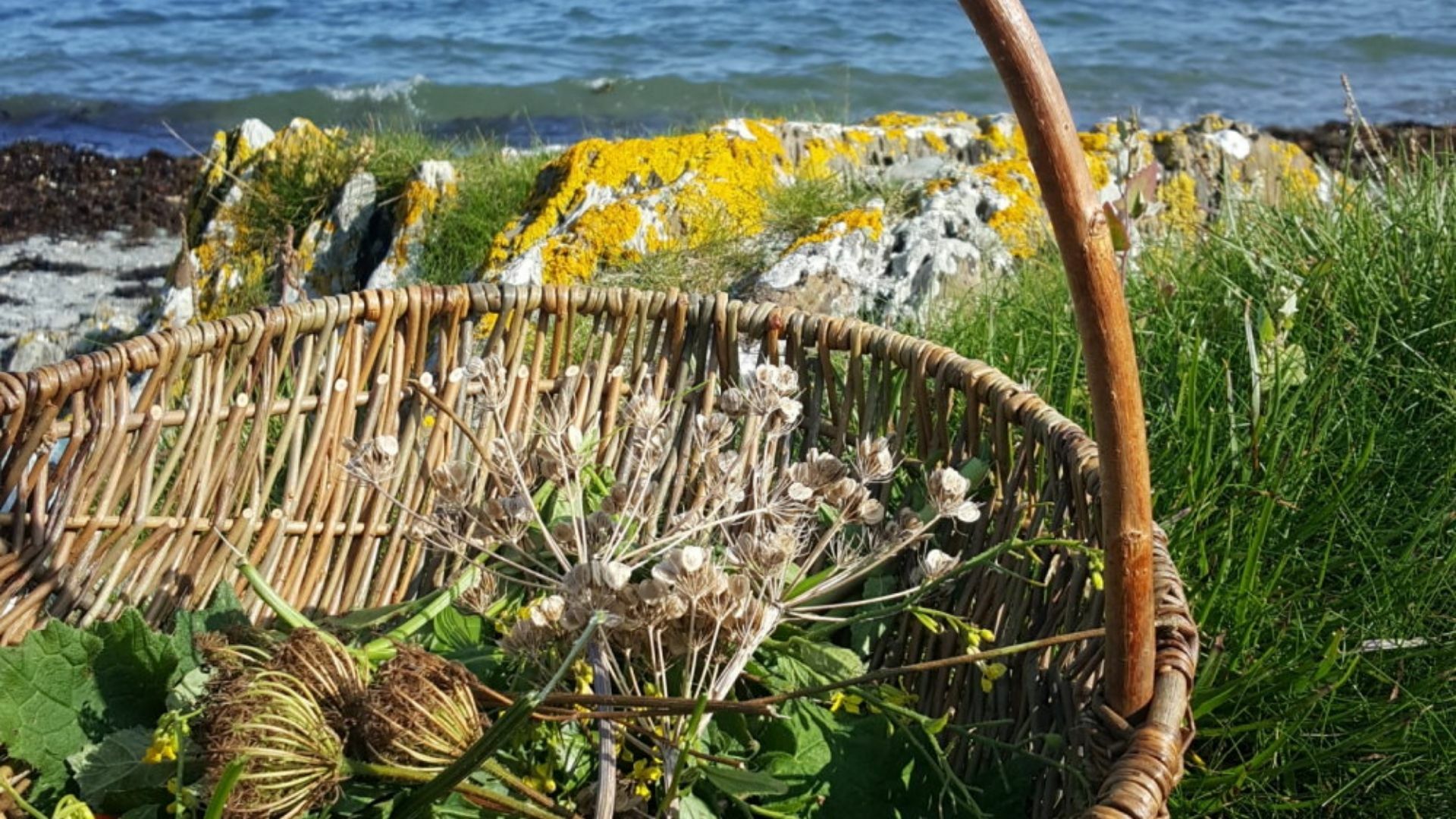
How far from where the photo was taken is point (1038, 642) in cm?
108

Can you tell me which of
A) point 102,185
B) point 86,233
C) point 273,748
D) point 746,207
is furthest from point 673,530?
point 102,185

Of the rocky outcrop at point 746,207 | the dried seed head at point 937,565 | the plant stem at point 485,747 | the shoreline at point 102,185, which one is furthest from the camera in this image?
the shoreline at point 102,185

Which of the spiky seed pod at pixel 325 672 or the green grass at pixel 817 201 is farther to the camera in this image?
the green grass at pixel 817 201

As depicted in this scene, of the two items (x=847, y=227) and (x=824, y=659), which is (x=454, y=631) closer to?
(x=824, y=659)

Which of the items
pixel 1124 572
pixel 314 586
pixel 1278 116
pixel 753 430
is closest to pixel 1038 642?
pixel 1124 572

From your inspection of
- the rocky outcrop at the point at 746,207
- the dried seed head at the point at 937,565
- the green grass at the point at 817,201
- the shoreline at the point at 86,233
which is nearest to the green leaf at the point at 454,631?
the dried seed head at the point at 937,565

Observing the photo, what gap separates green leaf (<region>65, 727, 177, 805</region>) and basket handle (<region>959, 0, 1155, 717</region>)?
865 mm

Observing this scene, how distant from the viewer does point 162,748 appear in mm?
1182

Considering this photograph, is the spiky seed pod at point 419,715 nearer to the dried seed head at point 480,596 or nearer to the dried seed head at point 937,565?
the dried seed head at point 480,596

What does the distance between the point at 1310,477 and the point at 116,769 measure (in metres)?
1.40

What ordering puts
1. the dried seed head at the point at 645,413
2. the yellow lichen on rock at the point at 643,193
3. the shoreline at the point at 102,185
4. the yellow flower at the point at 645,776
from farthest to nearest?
the shoreline at the point at 102,185 → the yellow lichen on rock at the point at 643,193 → the dried seed head at the point at 645,413 → the yellow flower at the point at 645,776

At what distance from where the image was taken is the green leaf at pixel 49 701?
1.27m

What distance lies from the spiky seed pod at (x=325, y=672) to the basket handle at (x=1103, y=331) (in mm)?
616

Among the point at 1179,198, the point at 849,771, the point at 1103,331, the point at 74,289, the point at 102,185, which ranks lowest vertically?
the point at 74,289
